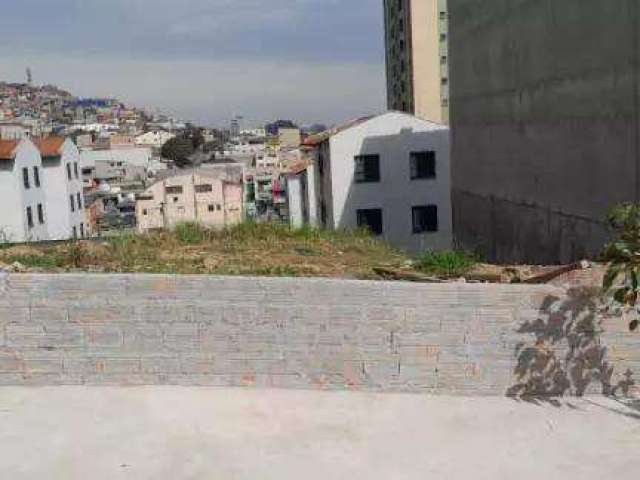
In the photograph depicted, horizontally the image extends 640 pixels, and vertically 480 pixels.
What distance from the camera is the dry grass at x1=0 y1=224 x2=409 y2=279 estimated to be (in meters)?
8.69

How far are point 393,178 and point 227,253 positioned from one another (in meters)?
22.7

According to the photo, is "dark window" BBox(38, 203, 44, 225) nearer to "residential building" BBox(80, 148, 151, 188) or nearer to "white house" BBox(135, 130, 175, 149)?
"residential building" BBox(80, 148, 151, 188)

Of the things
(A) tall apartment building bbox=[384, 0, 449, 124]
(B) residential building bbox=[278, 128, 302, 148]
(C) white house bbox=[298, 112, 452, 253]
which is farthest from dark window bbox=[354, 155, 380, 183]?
(B) residential building bbox=[278, 128, 302, 148]

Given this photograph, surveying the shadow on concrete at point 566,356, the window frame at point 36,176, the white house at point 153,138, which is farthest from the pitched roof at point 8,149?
the white house at point 153,138

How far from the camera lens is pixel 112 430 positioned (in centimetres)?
585

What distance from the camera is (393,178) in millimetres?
32250

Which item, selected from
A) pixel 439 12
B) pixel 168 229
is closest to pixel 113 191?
pixel 439 12

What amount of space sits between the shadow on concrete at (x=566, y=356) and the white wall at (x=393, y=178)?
25358 mm

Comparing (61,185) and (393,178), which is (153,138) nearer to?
(61,185)

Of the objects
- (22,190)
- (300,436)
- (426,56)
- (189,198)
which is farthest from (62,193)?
(300,436)

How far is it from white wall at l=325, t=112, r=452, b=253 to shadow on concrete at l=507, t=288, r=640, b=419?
83.2ft

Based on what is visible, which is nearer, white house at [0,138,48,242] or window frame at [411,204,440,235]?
window frame at [411,204,440,235]

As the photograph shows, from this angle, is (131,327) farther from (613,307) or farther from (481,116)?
(481,116)

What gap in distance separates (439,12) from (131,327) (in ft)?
161
